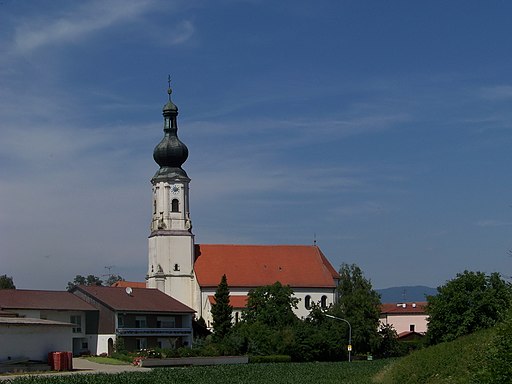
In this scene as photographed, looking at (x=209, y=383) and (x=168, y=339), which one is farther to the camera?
(x=168, y=339)

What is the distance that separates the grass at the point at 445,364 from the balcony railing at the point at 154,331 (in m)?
42.2

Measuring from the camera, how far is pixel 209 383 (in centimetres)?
4284

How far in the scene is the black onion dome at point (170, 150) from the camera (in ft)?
312

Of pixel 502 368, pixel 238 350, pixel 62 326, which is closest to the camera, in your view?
pixel 502 368

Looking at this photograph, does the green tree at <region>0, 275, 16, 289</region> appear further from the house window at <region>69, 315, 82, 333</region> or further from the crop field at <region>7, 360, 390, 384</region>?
the crop field at <region>7, 360, 390, 384</region>

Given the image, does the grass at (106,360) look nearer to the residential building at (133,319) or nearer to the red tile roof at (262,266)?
the residential building at (133,319)

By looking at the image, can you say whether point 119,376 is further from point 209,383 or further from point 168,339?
point 168,339

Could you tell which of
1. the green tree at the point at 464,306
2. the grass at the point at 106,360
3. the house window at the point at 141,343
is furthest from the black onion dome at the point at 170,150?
the green tree at the point at 464,306

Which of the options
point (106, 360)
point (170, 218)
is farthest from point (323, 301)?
point (106, 360)

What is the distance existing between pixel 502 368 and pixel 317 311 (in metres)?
61.8

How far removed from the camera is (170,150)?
312ft

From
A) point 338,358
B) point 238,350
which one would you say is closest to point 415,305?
point 338,358

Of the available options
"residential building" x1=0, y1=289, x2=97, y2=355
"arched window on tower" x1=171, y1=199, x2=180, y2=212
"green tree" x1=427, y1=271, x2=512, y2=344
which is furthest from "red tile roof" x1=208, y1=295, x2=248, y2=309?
"green tree" x1=427, y1=271, x2=512, y2=344

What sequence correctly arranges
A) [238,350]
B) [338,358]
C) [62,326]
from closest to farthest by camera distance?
1. [62,326]
2. [238,350]
3. [338,358]
